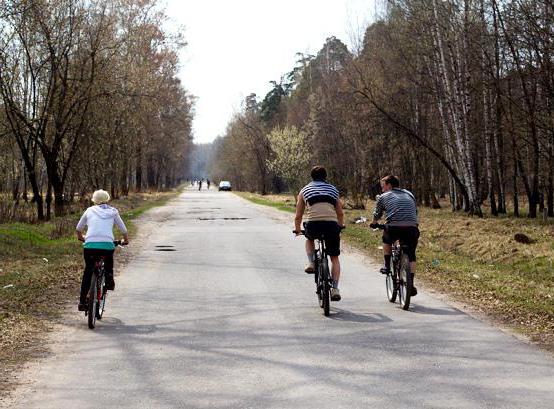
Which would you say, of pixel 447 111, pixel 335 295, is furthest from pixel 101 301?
pixel 447 111

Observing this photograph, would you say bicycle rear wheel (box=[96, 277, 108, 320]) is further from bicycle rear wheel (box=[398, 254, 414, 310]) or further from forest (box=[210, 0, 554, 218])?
forest (box=[210, 0, 554, 218])

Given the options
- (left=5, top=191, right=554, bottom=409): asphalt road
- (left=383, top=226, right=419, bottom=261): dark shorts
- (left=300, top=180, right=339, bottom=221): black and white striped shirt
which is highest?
(left=300, top=180, right=339, bottom=221): black and white striped shirt

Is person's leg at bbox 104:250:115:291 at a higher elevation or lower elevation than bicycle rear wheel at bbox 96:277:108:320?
higher

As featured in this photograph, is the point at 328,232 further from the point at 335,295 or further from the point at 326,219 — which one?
the point at 335,295

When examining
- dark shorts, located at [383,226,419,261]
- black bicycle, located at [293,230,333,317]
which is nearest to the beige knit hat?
black bicycle, located at [293,230,333,317]

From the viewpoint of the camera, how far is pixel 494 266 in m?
14.0

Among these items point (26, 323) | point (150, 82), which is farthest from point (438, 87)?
point (26, 323)

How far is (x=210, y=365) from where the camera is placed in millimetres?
6246

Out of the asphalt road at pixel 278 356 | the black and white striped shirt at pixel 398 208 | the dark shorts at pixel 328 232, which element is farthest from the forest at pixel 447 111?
the asphalt road at pixel 278 356

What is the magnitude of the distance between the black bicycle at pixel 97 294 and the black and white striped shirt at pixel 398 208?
3.66 meters

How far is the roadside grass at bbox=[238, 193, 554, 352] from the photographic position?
A: 352 inches

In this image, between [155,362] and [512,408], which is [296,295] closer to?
[155,362]

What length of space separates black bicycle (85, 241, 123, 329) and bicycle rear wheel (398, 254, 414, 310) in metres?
3.77

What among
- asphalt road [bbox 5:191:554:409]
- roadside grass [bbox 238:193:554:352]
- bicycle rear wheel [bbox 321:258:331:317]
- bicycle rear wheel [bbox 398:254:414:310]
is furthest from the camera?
bicycle rear wheel [bbox 398:254:414:310]
